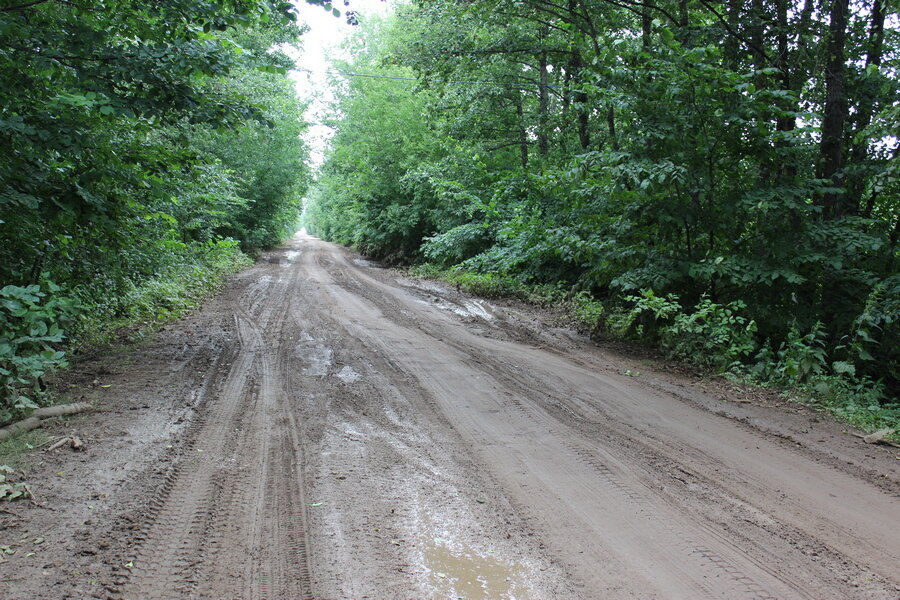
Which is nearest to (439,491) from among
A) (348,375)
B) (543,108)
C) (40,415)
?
(348,375)

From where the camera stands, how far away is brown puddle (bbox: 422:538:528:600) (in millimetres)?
2791

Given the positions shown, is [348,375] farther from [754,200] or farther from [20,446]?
[754,200]

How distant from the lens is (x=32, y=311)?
428 cm

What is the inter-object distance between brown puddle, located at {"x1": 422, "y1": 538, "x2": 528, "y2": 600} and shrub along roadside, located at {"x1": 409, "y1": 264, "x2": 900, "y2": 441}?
4464 mm

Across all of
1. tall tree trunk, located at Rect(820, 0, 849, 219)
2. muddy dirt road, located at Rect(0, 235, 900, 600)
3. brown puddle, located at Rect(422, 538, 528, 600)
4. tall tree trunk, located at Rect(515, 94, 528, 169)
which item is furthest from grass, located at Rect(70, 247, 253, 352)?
tall tree trunk, located at Rect(820, 0, 849, 219)

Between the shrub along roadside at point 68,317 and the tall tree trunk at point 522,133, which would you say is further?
the tall tree trunk at point 522,133

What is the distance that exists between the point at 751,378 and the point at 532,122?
12.2 m

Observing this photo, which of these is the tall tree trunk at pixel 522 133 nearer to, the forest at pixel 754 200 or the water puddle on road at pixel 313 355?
the forest at pixel 754 200

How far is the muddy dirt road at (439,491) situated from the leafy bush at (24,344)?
0.49 m

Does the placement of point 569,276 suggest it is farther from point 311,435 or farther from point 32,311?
point 32,311

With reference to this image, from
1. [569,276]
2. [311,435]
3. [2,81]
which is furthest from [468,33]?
[311,435]

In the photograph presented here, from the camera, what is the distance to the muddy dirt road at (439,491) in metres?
2.89

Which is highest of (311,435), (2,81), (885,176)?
(885,176)

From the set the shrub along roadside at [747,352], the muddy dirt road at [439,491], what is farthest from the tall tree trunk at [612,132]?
the muddy dirt road at [439,491]
